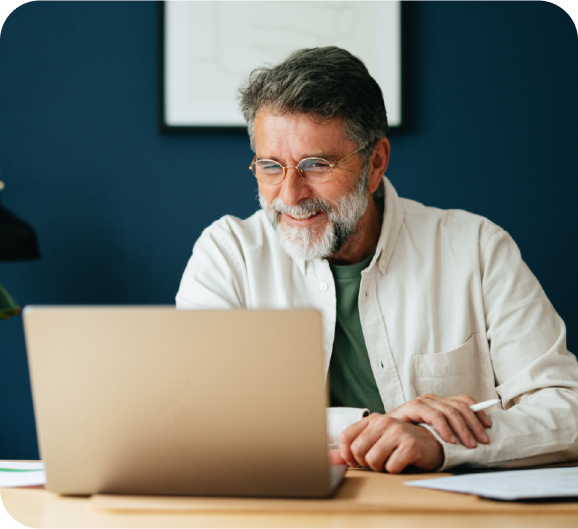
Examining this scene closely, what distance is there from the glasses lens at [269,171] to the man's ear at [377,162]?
0.28 meters

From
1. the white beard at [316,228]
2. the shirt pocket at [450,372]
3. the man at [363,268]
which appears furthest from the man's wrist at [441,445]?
the white beard at [316,228]

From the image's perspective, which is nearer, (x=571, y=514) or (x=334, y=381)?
(x=571, y=514)

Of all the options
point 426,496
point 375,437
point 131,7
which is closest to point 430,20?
point 131,7

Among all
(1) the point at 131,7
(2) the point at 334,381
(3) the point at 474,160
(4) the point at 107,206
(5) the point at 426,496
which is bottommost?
(2) the point at 334,381

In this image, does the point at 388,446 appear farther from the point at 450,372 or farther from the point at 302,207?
the point at 302,207

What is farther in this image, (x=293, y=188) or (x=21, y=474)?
(x=293, y=188)

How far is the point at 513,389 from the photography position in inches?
53.8

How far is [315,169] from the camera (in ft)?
4.82

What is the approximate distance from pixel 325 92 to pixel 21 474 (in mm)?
1031

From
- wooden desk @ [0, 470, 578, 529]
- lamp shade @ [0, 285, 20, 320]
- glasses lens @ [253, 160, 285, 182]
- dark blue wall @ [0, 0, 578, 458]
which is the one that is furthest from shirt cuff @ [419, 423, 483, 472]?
dark blue wall @ [0, 0, 578, 458]

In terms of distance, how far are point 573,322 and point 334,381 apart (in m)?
0.97

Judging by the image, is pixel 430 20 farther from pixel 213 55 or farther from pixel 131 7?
pixel 131 7

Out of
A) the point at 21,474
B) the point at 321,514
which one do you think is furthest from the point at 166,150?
the point at 321,514

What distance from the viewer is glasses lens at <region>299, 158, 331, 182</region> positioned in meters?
1.45
